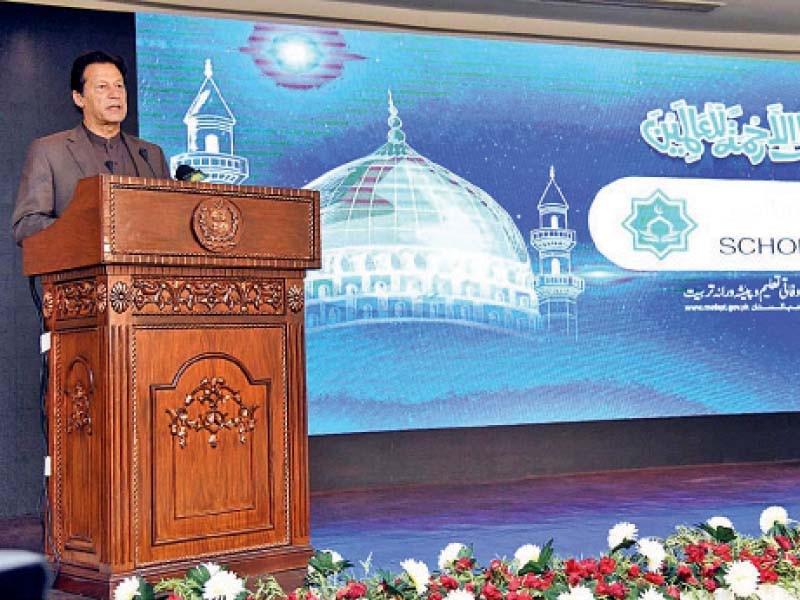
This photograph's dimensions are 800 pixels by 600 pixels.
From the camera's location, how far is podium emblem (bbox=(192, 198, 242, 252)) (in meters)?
2.78

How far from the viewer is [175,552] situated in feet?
8.79

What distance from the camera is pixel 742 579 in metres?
2.23

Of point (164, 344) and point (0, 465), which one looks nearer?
point (164, 344)

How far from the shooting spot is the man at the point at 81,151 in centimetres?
302

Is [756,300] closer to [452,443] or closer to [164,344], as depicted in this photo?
[452,443]

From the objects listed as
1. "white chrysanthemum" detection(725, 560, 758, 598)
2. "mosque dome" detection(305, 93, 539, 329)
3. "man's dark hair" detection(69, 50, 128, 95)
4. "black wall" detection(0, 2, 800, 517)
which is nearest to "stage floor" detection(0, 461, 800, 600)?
"black wall" detection(0, 2, 800, 517)

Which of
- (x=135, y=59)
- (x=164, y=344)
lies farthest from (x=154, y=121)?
(x=164, y=344)

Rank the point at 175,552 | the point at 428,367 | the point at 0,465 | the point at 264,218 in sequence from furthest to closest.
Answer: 1. the point at 428,367
2. the point at 0,465
3. the point at 264,218
4. the point at 175,552

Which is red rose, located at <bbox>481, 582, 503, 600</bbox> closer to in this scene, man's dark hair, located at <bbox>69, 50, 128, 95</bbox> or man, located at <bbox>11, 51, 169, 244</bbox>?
man, located at <bbox>11, 51, 169, 244</bbox>

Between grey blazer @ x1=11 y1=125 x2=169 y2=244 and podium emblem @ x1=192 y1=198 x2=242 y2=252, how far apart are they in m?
0.48

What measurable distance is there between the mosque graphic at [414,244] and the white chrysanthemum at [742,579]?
3.99 m

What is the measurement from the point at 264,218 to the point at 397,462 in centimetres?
366

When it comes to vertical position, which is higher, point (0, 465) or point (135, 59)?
point (135, 59)

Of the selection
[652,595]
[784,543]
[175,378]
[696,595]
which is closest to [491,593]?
[652,595]
